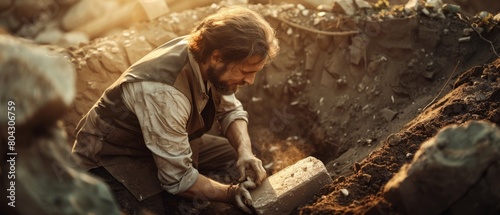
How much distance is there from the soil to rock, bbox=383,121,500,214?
1.10 metres

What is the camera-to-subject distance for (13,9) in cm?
764

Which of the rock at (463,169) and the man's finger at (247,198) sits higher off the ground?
the rock at (463,169)

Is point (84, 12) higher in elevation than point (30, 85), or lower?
lower

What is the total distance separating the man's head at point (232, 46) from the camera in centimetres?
323

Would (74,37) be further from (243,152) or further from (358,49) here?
(243,152)

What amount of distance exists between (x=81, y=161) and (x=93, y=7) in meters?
4.38

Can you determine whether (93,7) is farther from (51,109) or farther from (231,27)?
(51,109)

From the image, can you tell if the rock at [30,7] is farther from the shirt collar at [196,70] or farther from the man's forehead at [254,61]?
the man's forehead at [254,61]

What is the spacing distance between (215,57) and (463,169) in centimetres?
172

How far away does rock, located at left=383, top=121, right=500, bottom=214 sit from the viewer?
7.25 ft

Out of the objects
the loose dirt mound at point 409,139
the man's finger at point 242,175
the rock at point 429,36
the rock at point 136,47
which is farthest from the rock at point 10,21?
the loose dirt mound at point 409,139

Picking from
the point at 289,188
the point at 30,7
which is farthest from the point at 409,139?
the point at 30,7

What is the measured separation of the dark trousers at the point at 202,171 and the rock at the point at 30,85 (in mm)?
946

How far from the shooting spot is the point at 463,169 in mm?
2207
